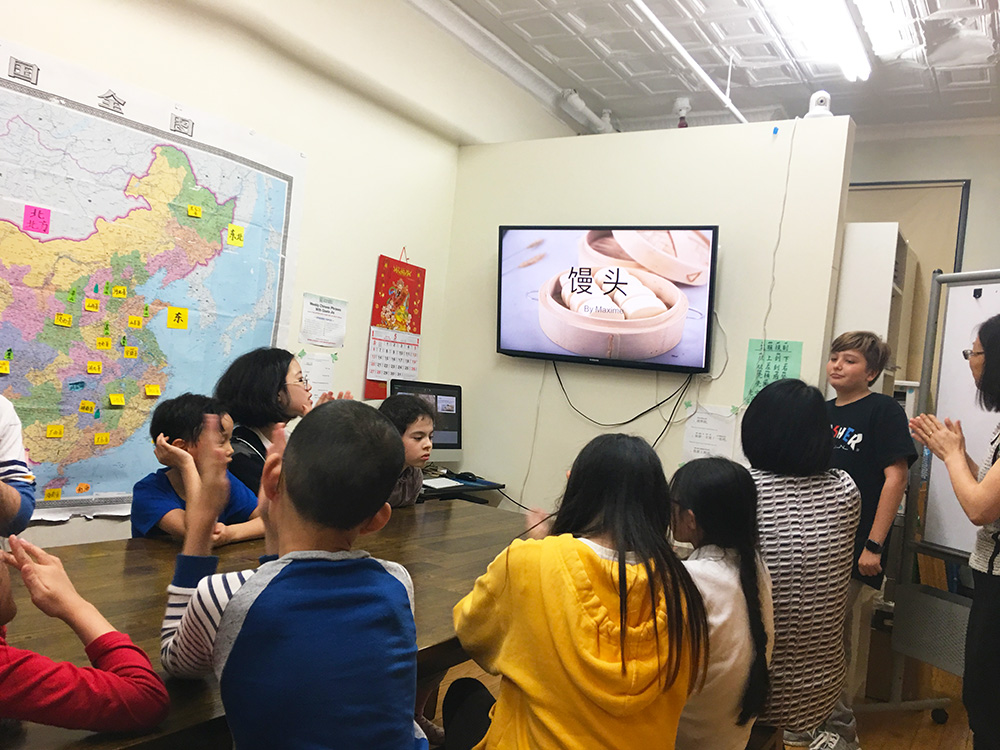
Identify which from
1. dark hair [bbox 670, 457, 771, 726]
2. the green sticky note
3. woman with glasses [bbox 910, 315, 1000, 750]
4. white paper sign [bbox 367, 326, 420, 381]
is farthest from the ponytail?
white paper sign [bbox 367, 326, 420, 381]

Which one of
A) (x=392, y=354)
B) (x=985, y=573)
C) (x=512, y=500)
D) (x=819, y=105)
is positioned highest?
(x=819, y=105)

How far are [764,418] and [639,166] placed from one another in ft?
7.97

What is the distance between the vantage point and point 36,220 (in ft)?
8.39

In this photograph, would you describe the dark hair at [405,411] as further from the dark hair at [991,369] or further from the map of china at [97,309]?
the dark hair at [991,369]

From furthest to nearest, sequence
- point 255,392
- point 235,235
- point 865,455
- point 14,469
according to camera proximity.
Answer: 1. point 235,235
2. point 865,455
3. point 255,392
4. point 14,469

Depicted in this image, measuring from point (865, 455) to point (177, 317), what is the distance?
275 cm

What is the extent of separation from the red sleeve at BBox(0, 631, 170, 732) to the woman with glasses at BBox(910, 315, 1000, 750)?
1.93 m

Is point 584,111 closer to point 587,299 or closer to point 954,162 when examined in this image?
point 587,299

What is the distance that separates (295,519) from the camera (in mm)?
1044

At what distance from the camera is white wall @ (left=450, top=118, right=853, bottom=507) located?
355 cm

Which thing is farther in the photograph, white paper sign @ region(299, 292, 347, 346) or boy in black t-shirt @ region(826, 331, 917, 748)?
white paper sign @ region(299, 292, 347, 346)

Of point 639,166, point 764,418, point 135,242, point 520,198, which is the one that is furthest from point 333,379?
point 764,418

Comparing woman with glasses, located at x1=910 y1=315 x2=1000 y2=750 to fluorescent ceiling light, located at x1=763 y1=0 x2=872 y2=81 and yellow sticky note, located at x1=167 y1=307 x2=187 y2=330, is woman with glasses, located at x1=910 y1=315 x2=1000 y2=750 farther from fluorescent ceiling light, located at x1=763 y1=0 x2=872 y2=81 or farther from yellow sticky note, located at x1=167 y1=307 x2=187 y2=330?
yellow sticky note, located at x1=167 y1=307 x2=187 y2=330

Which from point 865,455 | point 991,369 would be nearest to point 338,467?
point 991,369
